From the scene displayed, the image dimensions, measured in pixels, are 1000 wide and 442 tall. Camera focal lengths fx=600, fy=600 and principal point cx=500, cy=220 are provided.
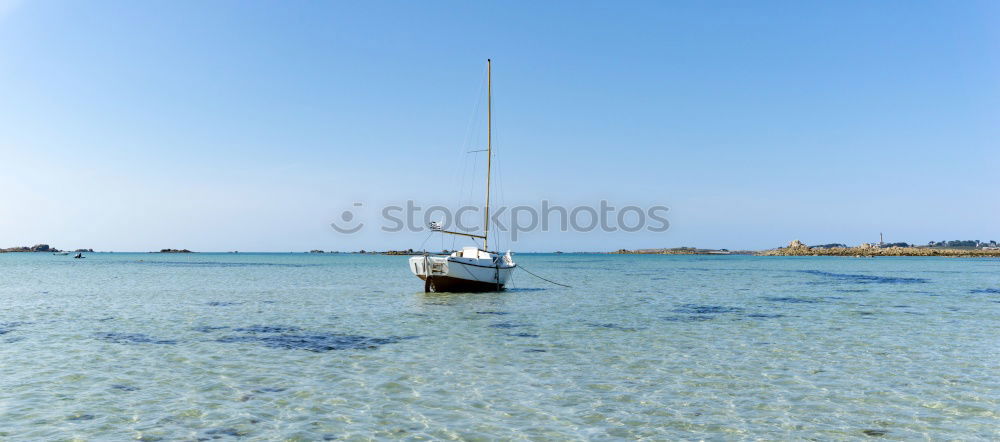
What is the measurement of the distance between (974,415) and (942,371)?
14.9 ft

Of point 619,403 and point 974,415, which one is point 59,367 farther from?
point 974,415

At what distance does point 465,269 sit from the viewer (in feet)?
131

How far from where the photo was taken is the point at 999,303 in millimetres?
35688

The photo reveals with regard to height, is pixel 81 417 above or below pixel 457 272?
below

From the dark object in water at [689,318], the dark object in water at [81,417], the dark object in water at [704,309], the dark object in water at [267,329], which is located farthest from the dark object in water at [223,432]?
the dark object in water at [704,309]

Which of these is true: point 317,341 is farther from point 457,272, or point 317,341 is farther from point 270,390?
point 457,272

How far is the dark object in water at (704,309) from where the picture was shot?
30.3 m

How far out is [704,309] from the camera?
31828 mm

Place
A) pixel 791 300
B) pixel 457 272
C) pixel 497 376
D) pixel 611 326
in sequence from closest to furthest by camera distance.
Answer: pixel 497 376, pixel 611 326, pixel 791 300, pixel 457 272

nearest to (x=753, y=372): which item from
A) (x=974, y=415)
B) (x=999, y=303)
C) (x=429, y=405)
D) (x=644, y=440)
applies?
(x=974, y=415)

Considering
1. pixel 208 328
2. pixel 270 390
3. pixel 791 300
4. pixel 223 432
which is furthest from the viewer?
pixel 791 300

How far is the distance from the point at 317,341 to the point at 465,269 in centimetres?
2050

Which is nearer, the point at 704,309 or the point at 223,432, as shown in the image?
the point at 223,432

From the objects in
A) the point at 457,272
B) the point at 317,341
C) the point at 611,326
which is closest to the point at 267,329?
the point at 317,341
